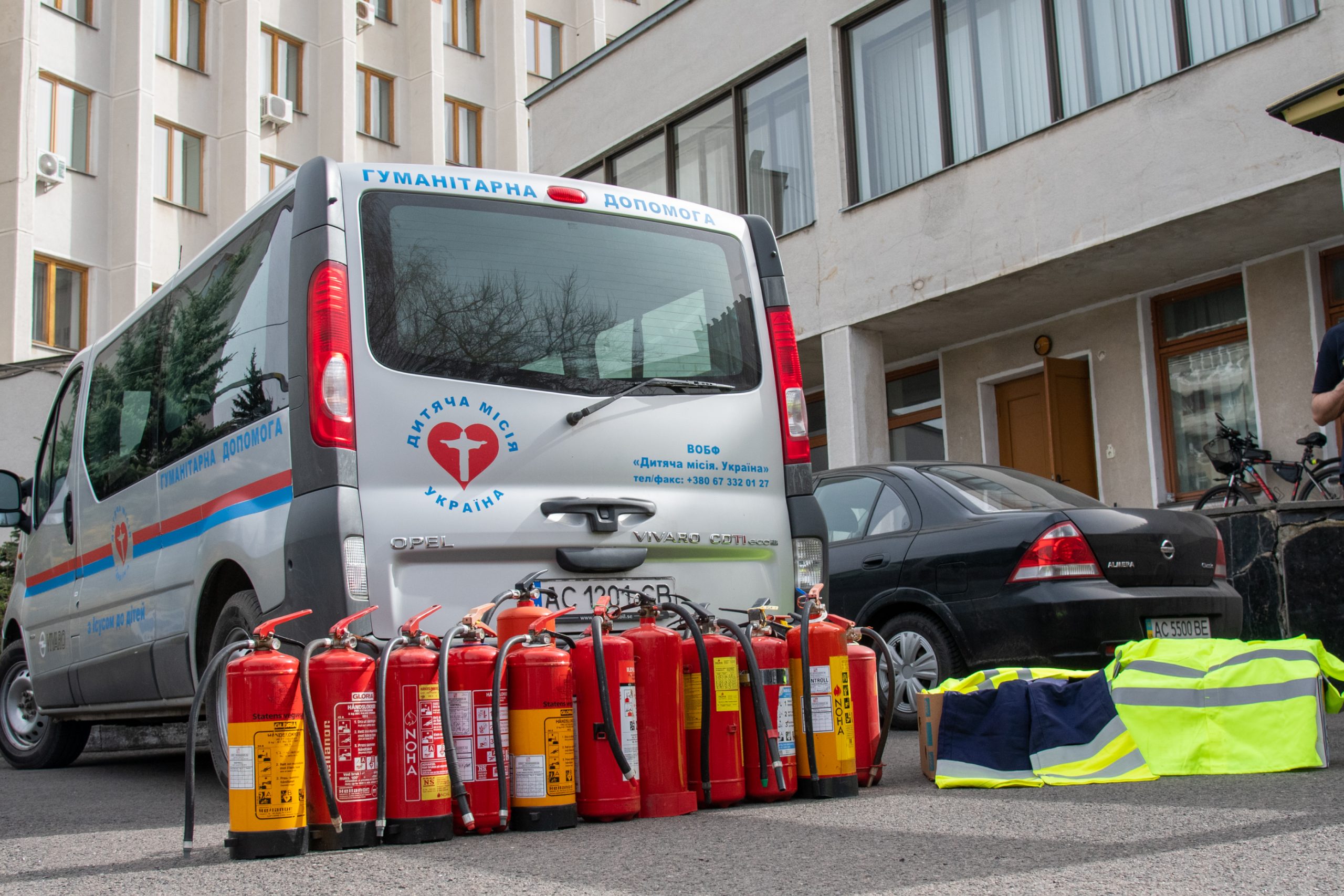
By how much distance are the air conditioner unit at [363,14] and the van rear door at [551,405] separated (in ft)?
91.6

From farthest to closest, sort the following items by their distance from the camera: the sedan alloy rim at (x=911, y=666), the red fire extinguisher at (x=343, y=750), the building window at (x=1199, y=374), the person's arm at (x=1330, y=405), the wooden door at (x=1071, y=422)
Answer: the wooden door at (x=1071, y=422) < the building window at (x=1199, y=374) < the sedan alloy rim at (x=911, y=666) < the person's arm at (x=1330, y=405) < the red fire extinguisher at (x=343, y=750)

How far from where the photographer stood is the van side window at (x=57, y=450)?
794 centimetres

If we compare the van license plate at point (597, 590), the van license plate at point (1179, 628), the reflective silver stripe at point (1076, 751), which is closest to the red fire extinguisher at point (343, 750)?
the van license plate at point (597, 590)

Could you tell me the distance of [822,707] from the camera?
5.12 meters

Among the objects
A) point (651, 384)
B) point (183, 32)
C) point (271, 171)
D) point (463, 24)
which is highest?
point (463, 24)

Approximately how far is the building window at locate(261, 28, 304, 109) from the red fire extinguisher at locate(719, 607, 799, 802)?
27.9 metres

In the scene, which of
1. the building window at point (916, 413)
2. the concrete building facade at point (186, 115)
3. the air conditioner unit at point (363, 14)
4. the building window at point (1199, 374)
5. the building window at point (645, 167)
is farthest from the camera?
the air conditioner unit at point (363, 14)

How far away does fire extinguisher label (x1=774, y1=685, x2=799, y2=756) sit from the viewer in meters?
5.09

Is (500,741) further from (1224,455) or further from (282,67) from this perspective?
(282,67)

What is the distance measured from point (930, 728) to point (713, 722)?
3.90ft

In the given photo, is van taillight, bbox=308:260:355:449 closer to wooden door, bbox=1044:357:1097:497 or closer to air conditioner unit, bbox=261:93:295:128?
wooden door, bbox=1044:357:1097:497

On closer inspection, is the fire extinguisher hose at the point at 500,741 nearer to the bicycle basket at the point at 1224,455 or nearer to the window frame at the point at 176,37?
the bicycle basket at the point at 1224,455

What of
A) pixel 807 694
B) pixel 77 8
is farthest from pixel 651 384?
pixel 77 8

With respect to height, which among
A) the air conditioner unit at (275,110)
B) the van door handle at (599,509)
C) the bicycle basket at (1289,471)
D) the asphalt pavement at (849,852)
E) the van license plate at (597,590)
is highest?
the air conditioner unit at (275,110)
